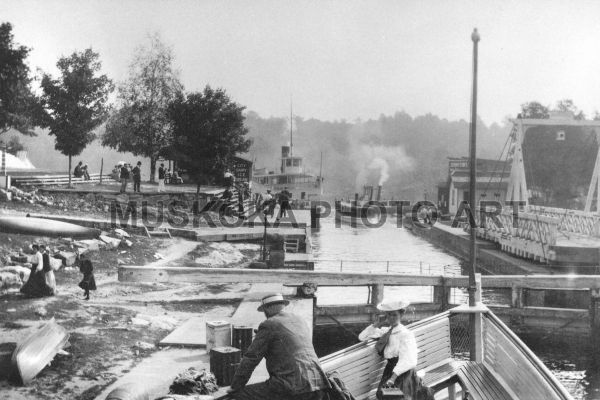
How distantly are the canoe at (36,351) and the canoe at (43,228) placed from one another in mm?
8678

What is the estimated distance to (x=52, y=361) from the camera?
917 cm

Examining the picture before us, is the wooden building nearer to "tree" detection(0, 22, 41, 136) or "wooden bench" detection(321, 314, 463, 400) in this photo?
"tree" detection(0, 22, 41, 136)

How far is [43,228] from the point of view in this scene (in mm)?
17547

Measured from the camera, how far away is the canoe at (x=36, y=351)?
27.0 feet

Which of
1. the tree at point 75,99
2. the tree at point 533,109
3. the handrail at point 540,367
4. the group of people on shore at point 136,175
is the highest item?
the tree at point 533,109

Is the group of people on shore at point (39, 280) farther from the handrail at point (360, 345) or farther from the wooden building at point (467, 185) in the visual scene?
the wooden building at point (467, 185)

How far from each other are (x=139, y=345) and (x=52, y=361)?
1737 millimetres

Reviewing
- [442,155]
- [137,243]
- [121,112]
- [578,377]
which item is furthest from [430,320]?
[442,155]

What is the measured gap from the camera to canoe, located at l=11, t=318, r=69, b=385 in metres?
8.24

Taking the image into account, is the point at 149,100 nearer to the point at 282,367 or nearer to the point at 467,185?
the point at 467,185

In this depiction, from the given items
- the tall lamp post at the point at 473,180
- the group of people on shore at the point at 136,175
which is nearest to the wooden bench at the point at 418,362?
the tall lamp post at the point at 473,180

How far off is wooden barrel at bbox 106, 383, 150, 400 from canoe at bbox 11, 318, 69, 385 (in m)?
1.63

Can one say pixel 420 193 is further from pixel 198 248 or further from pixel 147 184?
pixel 198 248

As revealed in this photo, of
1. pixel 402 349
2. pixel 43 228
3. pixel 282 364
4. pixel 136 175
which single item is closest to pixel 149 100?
pixel 136 175
